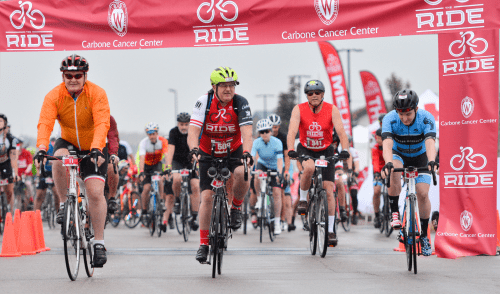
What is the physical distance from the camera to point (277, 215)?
13.6 metres

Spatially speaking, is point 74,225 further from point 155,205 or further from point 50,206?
point 50,206

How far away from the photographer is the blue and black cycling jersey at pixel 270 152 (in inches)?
558

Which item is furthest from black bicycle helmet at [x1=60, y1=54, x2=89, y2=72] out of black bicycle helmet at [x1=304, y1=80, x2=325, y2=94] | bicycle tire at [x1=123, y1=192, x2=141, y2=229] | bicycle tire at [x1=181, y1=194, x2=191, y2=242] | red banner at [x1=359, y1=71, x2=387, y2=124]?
red banner at [x1=359, y1=71, x2=387, y2=124]

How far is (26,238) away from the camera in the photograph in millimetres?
10367

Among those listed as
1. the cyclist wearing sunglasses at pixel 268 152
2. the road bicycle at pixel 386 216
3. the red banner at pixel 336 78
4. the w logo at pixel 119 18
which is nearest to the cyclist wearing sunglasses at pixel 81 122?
the w logo at pixel 119 18

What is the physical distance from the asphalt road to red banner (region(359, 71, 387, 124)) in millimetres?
16848

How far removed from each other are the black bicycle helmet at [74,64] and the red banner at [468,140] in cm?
484

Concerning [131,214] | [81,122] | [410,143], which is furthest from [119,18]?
[131,214]

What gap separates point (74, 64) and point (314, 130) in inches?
161

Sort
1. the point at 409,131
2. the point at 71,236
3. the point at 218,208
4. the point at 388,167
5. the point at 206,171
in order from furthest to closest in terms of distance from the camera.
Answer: the point at 409,131
the point at 206,171
the point at 388,167
the point at 218,208
the point at 71,236

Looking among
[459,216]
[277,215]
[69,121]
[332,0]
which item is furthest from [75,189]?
[277,215]

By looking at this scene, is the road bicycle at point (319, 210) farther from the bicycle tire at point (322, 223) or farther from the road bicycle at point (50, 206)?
the road bicycle at point (50, 206)

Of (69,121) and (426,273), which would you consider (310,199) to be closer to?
(426,273)

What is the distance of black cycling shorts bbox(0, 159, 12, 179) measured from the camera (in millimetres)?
14359
